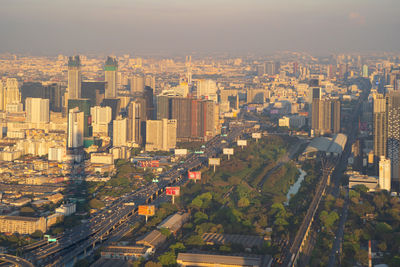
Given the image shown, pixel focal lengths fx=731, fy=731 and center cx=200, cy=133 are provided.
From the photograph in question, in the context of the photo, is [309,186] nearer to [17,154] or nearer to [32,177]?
[32,177]

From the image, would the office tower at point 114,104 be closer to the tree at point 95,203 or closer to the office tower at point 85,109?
the office tower at point 85,109

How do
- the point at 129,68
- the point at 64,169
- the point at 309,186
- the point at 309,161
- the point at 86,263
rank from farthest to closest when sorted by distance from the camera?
the point at 129,68 → the point at 309,161 → the point at 64,169 → the point at 309,186 → the point at 86,263

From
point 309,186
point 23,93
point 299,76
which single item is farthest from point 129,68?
point 309,186

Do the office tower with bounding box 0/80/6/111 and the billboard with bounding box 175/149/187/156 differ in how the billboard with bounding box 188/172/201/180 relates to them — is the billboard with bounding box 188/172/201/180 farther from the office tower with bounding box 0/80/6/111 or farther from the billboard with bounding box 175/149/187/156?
the office tower with bounding box 0/80/6/111

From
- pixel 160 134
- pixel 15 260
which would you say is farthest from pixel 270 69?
pixel 15 260

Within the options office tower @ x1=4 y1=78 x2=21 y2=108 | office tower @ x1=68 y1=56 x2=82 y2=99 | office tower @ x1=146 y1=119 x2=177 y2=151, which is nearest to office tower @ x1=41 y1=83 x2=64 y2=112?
office tower @ x1=68 y1=56 x2=82 y2=99

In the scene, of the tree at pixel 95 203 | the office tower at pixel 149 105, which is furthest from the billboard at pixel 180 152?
the tree at pixel 95 203
